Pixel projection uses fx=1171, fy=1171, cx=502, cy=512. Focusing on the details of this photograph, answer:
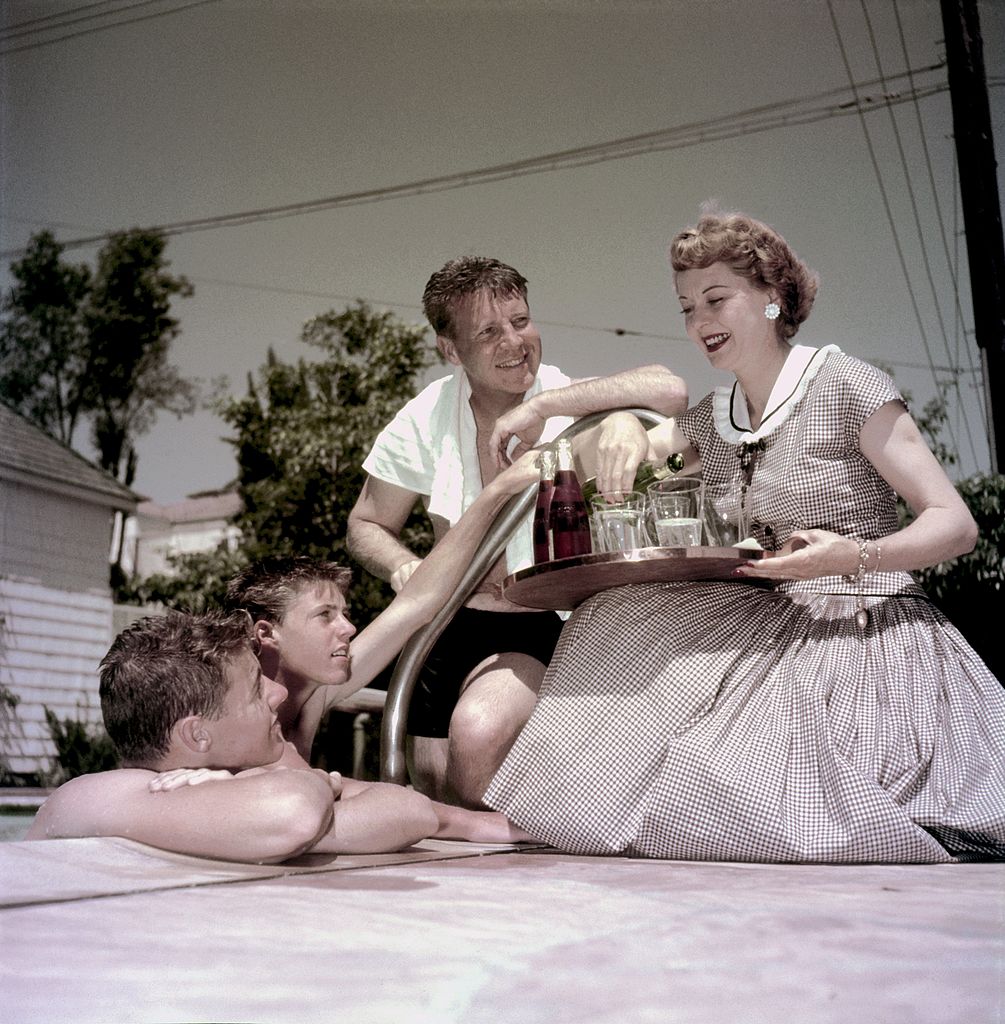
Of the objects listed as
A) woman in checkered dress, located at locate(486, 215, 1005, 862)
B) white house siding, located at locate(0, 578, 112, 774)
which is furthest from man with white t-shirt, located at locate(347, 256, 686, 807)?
white house siding, located at locate(0, 578, 112, 774)

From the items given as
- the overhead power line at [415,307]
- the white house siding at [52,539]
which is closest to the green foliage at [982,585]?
the overhead power line at [415,307]

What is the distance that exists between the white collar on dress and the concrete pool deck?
2.78 feet

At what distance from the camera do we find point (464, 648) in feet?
7.82

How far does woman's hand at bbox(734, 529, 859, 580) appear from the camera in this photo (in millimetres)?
1602

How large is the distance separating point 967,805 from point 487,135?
5808mm

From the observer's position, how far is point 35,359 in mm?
13531

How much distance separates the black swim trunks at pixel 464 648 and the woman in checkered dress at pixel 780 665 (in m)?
0.47

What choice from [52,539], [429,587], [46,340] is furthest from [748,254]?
[46,340]

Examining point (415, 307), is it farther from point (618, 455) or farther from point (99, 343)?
point (618, 455)

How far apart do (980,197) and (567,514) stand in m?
3.28

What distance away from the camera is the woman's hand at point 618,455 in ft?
6.26

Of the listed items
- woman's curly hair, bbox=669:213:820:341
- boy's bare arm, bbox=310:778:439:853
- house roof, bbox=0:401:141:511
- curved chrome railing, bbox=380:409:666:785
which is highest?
house roof, bbox=0:401:141:511

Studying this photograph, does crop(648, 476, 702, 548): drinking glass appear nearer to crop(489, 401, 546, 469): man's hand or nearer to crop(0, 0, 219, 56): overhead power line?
crop(489, 401, 546, 469): man's hand

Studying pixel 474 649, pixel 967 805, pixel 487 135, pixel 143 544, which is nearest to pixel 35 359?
pixel 143 544
